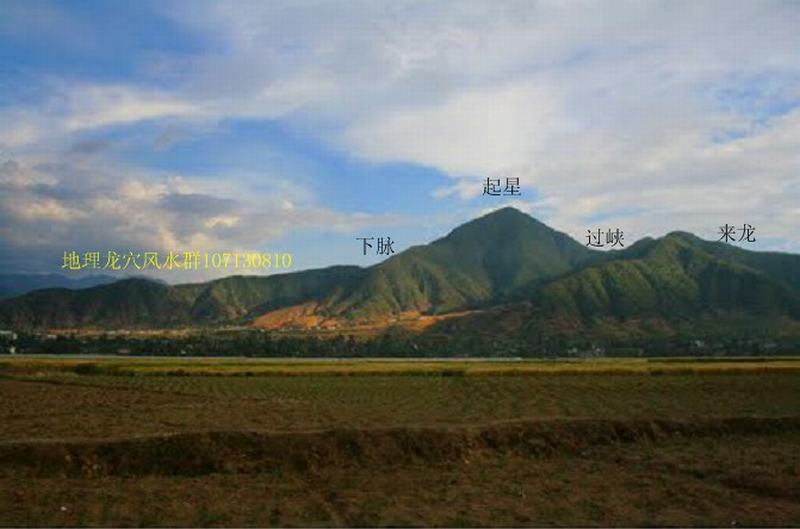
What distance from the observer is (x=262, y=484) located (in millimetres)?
20000

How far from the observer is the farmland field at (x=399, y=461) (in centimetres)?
1680

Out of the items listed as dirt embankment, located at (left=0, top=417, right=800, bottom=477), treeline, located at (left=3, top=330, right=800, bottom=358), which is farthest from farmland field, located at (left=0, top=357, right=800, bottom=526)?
treeline, located at (left=3, top=330, right=800, bottom=358)

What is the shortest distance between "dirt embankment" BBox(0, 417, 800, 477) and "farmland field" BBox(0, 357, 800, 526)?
2.2 inches

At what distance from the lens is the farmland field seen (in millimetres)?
16797

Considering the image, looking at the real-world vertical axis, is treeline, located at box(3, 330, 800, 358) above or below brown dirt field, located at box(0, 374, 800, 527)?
below

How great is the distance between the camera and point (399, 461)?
23.3 m

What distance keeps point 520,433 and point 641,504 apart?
8.59 m

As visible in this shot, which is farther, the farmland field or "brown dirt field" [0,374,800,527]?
the farmland field

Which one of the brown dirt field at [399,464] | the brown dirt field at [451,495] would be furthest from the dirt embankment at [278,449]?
the brown dirt field at [451,495]

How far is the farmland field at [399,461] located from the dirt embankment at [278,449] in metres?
0.06

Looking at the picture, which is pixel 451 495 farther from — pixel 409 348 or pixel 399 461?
pixel 409 348

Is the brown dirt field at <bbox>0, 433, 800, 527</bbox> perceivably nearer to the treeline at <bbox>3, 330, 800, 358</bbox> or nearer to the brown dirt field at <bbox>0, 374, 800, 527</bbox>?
the brown dirt field at <bbox>0, 374, 800, 527</bbox>

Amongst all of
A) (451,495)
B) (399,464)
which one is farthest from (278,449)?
(451,495)

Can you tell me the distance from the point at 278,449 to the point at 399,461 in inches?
158
